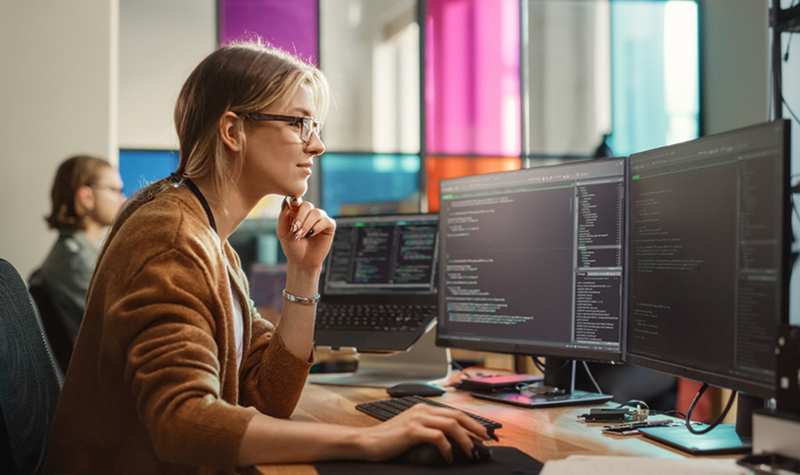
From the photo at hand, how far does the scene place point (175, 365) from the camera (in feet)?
3.05

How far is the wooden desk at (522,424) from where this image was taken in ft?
3.41

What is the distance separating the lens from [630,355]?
4.15 ft

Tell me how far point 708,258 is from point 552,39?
13.9 ft

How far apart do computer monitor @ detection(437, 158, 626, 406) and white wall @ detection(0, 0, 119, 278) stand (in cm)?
293

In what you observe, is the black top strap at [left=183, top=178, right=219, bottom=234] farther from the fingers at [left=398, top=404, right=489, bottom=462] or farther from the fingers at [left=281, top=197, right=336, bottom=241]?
the fingers at [left=398, top=404, right=489, bottom=462]

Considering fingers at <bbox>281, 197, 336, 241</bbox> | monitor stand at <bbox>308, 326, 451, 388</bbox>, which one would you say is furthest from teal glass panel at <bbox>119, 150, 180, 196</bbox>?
fingers at <bbox>281, 197, 336, 241</bbox>

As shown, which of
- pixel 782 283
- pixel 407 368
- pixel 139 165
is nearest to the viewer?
pixel 782 283

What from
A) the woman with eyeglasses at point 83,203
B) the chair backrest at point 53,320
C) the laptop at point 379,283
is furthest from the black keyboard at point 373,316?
the woman with eyeglasses at point 83,203

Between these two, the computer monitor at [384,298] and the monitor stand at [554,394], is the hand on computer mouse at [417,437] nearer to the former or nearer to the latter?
the monitor stand at [554,394]

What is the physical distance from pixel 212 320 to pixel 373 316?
860 millimetres

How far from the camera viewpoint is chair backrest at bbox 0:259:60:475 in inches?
40.5

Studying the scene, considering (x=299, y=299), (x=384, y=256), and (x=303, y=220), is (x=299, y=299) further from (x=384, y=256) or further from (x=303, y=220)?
(x=384, y=256)

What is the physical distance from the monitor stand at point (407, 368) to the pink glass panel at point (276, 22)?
2.93m

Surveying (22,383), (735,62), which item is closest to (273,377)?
(22,383)
